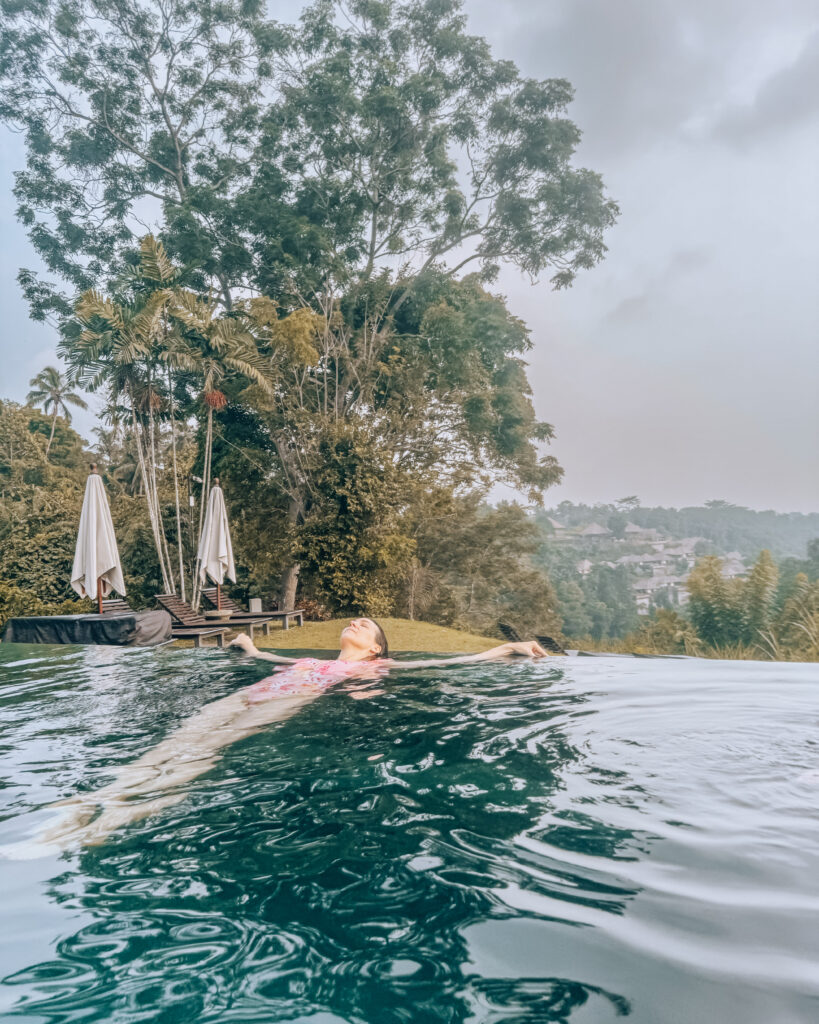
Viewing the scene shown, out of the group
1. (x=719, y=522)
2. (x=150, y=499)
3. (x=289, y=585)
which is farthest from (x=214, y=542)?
(x=719, y=522)

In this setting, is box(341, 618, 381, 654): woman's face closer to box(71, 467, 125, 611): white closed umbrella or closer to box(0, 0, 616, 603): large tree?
box(71, 467, 125, 611): white closed umbrella

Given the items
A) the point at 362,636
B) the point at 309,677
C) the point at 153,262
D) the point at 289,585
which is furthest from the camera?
the point at 289,585

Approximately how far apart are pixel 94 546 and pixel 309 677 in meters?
5.62

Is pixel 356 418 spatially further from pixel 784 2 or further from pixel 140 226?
pixel 784 2

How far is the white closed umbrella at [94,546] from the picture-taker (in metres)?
9.74

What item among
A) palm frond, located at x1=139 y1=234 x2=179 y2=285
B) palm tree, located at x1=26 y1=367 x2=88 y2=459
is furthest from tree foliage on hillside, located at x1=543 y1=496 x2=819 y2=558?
palm frond, located at x1=139 y1=234 x2=179 y2=285

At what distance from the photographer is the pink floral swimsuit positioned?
5.14 meters

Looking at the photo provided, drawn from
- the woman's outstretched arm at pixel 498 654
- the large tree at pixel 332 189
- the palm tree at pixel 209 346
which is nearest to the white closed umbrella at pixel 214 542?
the palm tree at pixel 209 346

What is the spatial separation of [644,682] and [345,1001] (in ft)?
15.3

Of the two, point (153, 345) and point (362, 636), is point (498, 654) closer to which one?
point (362, 636)

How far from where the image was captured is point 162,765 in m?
3.65

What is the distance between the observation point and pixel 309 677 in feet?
17.8

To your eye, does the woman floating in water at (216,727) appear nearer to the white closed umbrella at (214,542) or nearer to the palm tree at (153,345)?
the white closed umbrella at (214,542)

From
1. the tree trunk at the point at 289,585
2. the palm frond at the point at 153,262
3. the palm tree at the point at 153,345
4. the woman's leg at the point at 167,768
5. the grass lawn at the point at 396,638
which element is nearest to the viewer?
the woman's leg at the point at 167,768
